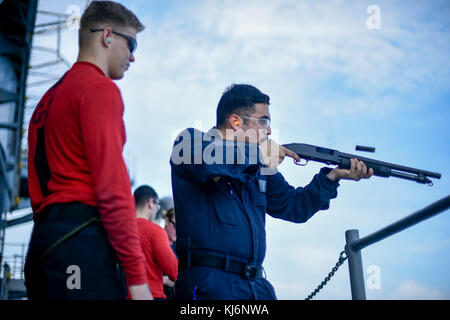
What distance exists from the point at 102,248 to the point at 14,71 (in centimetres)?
1551

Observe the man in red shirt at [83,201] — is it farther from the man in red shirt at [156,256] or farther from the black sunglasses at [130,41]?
the man in red shirt at [156,256]

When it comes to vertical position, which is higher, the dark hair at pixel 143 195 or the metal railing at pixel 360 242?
the dark hair at pixel 143 195

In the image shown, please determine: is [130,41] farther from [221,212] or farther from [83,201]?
[221,212]

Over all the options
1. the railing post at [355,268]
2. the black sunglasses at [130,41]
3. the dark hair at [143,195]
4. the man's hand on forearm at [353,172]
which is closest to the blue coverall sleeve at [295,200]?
the man's hand on forearm at [353,172]

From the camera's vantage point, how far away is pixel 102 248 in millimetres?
2223

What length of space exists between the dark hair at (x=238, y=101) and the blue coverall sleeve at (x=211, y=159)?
1.77ft

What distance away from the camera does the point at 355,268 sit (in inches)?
140

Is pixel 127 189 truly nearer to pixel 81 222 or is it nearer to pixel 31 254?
pixel 81 222

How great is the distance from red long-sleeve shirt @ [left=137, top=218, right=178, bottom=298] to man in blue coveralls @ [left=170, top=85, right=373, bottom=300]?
194 centimetres

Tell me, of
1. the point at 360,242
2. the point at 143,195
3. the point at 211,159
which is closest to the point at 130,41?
the point at 211,159

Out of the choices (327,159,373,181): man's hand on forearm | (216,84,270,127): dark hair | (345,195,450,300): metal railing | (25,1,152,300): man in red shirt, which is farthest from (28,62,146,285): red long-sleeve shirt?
(327,159,373,181): man's hand on forearm

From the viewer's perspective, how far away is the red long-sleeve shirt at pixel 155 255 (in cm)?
519

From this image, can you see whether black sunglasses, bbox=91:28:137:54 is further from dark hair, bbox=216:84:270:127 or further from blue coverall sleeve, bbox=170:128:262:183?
dark hair, bbox=216:84:270:127

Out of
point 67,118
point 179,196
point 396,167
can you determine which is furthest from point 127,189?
point 396,167
